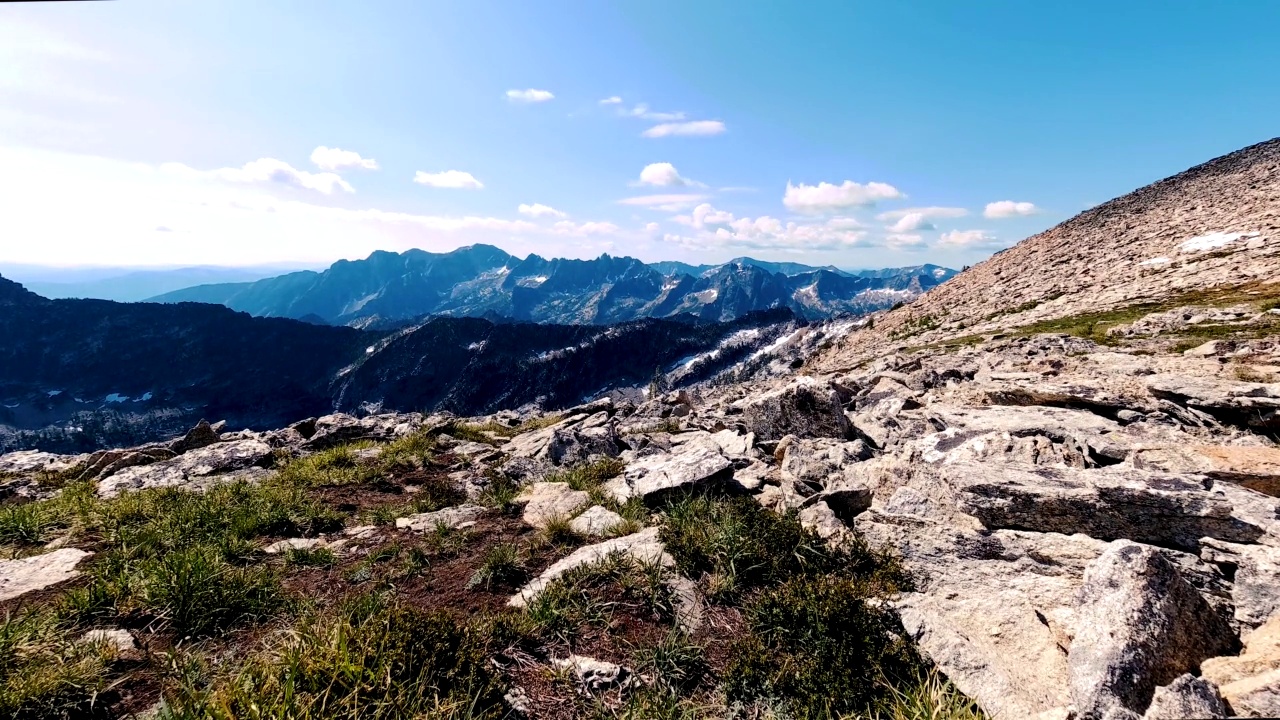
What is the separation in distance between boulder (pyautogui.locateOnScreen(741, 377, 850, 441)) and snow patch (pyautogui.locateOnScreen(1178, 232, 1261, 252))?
54971 millimetres

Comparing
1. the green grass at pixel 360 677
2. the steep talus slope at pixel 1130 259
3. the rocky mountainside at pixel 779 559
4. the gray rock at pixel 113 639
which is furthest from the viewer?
the steep talus slope at pixel 1130 259

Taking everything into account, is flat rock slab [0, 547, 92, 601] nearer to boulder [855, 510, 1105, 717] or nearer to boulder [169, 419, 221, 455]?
boulder [169, 419, 221, 455]

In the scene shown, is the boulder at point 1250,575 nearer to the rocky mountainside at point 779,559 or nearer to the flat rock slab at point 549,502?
the rocky mountainside at point 779,559

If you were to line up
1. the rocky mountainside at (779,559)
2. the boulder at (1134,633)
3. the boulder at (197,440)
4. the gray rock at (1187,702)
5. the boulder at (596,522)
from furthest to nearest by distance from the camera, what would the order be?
the boulder at (197,440)
the boulder at (596,522)
the rocky mountainside at (779,559)
the boulder at (1134,633)
the gray rock at (1187,702)

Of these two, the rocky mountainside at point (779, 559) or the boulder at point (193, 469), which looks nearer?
the rocky mountainside at point (779, 559)

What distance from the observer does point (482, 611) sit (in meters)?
7.12

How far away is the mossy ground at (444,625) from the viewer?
198 inches

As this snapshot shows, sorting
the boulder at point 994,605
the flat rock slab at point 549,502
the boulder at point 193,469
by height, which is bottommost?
the boulder at point 193,469

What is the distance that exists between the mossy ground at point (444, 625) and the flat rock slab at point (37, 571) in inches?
10.7

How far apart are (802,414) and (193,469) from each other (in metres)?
18.0

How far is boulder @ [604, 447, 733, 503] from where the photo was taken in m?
10.5

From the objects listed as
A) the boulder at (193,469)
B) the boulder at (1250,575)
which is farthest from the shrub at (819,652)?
the boulder at (193,469)

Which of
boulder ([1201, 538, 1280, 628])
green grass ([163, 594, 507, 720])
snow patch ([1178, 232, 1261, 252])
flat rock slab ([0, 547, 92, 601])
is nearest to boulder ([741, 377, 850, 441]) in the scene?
boulder ([1201, 538, 1280, 628])

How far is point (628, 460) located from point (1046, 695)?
33.9ft
